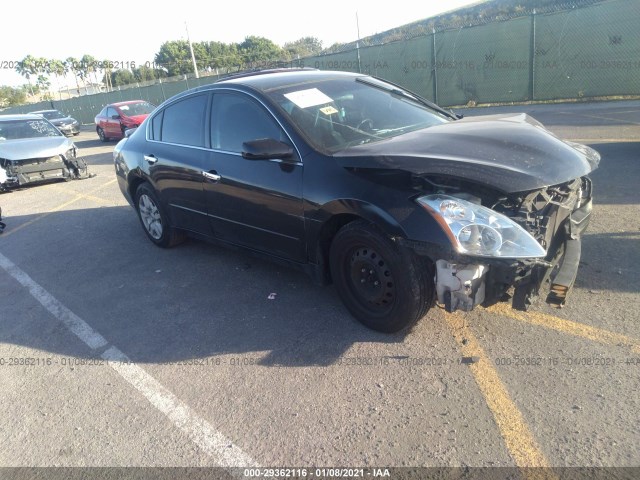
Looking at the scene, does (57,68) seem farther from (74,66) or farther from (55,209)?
(55,209)

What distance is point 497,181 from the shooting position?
2936mm

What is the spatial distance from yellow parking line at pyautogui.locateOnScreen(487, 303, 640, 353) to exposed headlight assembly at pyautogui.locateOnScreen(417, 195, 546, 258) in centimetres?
80

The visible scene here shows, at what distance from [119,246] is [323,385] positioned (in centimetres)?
417

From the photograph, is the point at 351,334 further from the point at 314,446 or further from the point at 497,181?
the point at 497,181

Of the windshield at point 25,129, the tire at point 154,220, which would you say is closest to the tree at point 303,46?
the windshield at point 25,129

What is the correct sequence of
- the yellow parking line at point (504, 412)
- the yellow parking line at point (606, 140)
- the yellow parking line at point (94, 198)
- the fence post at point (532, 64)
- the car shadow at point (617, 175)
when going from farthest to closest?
the fence post at point (532, 64) < the yellow parking line at point (94, 198) < the yellow parking line at point (606, 140) < the car shadow at point (617, 175) < the yellow parking line at point (504, 412)

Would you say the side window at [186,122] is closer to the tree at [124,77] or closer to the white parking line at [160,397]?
the white parking line at [160,397]

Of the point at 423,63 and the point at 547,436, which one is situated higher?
the point at 423,63

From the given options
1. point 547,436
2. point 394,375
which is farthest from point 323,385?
point 547,436

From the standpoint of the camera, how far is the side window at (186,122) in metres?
4.84

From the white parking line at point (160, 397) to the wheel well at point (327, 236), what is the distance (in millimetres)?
1382

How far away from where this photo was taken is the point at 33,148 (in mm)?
10828

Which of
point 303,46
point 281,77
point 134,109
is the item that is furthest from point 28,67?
point 281,77

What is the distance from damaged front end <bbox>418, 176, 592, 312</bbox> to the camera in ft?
9.45
